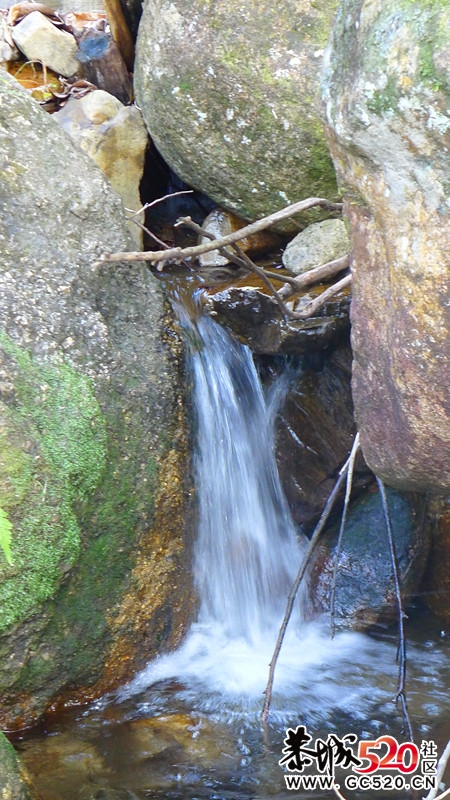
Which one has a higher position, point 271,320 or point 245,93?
point 245,93

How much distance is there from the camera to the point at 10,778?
7.29 ft

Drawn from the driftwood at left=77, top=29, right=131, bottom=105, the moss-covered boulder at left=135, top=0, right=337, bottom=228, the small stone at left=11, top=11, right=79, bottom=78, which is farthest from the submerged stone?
the small stone at left=11, top=11, right=79, bottom=78

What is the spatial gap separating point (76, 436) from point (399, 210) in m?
1.49

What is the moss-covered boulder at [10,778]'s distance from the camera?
2.19m

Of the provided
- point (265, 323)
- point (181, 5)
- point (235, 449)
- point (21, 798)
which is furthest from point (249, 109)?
point (21, 798)

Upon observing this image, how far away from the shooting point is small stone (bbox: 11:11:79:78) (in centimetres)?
550

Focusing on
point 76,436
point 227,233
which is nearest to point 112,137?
point 227,233

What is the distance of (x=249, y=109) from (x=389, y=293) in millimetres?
2092

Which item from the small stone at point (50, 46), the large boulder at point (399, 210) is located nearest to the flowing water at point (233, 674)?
the large boulder at point (399, 210)

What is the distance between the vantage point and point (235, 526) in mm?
3967

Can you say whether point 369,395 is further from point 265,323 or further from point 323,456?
point 323,456

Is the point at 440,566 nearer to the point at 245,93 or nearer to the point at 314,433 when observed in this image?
the point at 314,433

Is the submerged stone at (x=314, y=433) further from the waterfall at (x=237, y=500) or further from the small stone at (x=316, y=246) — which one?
the small stone at (x=316, y=246)

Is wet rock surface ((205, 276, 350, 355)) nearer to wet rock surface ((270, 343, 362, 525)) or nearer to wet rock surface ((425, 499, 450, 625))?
wet rock surface ((270, 343, 362, 525))
